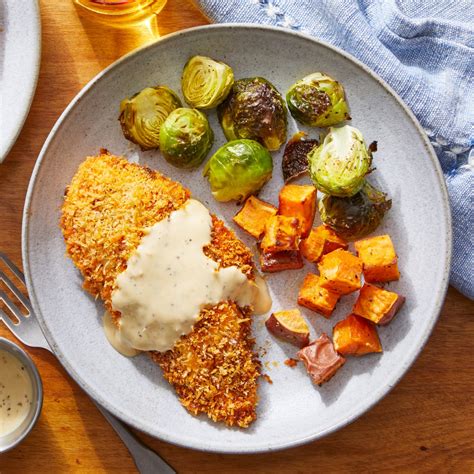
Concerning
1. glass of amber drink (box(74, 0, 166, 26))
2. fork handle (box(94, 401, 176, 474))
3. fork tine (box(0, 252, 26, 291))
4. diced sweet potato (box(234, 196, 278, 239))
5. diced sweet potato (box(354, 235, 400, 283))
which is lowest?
fork handle (box(94, 401, 176, 474))

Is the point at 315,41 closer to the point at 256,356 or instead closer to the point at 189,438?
the point at 256,356

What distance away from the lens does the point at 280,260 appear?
359cm

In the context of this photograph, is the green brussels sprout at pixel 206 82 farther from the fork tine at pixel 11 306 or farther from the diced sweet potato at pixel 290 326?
the fork tine at pixel 11 306

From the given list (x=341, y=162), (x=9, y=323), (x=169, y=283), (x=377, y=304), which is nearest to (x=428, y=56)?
(x=341, y=162)

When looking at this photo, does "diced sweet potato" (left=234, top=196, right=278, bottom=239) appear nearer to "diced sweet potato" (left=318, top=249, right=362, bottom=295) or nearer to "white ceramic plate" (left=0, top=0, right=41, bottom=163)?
"diced sweet potato" (left=318, top=249, right=362, bottom=295)

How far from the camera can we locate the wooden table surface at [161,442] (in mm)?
3717

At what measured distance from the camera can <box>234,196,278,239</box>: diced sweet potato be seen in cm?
363

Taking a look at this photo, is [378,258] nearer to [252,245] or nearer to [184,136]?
[252,245]

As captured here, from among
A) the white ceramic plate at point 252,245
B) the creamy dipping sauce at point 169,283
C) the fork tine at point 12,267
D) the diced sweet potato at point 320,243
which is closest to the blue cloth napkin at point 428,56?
the white ceramic plate at point 252,245

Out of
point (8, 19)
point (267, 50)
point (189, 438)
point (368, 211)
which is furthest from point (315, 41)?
point (189, 438)

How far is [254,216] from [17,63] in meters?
1.49

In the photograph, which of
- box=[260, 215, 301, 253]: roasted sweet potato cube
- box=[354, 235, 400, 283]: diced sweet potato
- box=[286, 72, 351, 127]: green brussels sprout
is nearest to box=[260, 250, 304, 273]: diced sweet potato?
box=[260, 215, 301, 253]: roasted sweet potato cube

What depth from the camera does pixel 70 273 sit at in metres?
3.77

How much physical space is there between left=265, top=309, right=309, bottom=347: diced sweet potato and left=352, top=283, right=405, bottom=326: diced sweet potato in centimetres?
29
